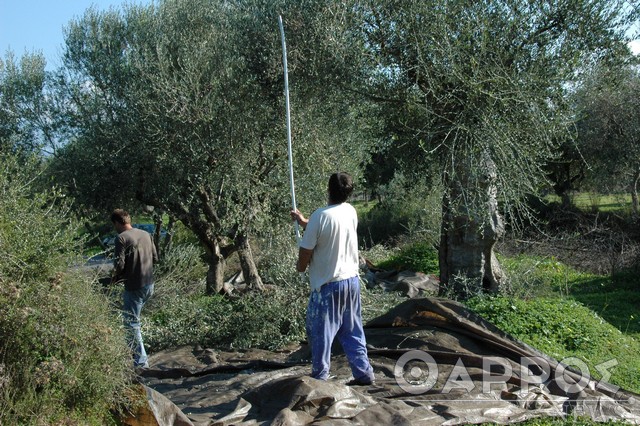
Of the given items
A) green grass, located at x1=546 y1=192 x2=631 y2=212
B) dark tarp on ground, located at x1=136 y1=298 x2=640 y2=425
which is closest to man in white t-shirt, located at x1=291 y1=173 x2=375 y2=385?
dark tarp on ground, located at x1=136 y1=298 x2=640 y2=425

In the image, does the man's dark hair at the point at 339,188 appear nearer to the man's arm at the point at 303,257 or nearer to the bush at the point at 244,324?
the man's arm at the point at 303,257

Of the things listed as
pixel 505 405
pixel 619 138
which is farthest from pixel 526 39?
pixel 619 138

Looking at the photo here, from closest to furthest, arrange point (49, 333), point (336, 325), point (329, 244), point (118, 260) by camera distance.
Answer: point (49, 333) → point (329, 244) → point (336, 325) → point (118, 260)

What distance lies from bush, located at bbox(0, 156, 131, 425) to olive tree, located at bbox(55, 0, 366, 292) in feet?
17.8

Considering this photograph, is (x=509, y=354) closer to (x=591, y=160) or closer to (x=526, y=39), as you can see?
(x=526, y=39)

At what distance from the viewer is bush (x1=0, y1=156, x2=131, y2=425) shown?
4.13 meters

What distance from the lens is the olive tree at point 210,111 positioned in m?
10.0

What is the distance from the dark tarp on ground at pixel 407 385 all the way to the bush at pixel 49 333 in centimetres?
87

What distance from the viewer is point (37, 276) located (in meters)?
4.43

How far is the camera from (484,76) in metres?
8.01

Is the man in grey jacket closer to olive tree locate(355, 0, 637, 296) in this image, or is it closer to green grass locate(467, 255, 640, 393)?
olive tree locate(355, 0, 637, 296)

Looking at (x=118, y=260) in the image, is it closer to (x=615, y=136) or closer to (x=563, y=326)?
(x=563, y=326)

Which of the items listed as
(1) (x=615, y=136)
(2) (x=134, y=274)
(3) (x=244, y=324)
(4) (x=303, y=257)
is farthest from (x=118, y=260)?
(1) (x=615, y=136)

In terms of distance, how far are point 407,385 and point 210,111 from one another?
561 centimetres
